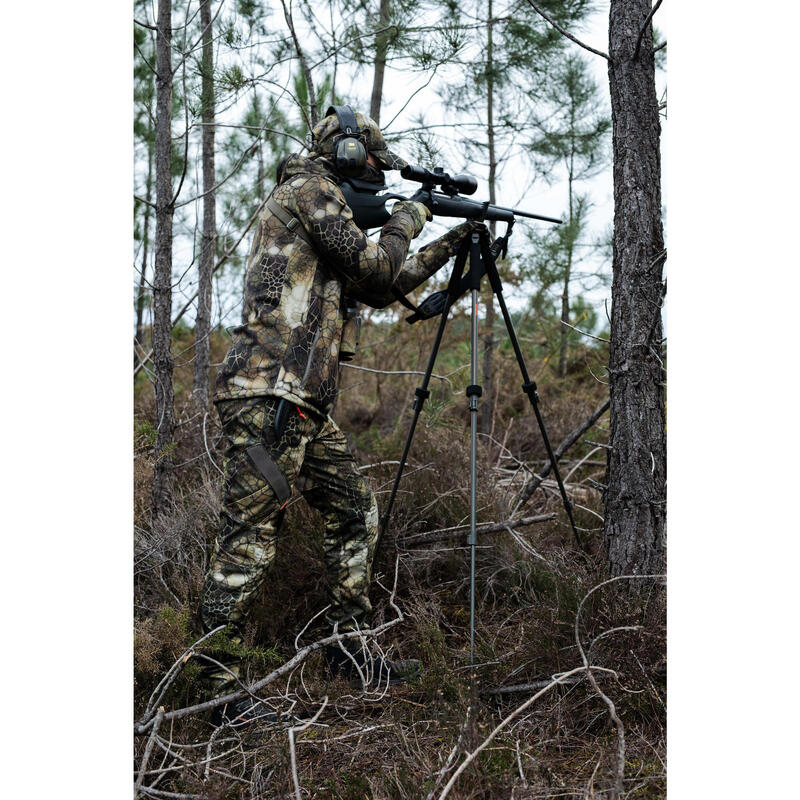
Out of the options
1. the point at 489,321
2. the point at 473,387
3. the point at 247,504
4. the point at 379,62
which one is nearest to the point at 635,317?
the point at 473,387

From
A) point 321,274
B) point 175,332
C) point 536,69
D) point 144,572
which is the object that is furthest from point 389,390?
point 321,274

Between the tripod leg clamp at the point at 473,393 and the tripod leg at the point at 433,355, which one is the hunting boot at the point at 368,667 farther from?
the tripod leg clamp at the point at 473,393

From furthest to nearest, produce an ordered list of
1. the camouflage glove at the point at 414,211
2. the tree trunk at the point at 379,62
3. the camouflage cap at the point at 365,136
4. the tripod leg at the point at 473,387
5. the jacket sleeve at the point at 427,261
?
the tree trunk at the point at 379,62
the jacket sleeve at the point at 427,261
the camouflage glove at the point at 414,211
the camouflage cap at the point at 365,136
the tripod leg at the point at 473,387

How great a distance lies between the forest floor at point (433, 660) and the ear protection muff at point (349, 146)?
1.37 m

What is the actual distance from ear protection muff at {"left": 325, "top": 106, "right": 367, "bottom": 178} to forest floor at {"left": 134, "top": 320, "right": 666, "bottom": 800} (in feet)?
4.48

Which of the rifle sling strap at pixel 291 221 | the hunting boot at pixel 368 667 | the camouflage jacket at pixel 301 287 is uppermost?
the rifle sling strap at pixel 291 221

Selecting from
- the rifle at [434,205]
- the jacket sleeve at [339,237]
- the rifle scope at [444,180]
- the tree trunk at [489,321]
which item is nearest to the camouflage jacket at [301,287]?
the jacket sleeve at [339,237]

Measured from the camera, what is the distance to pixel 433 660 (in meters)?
2.77

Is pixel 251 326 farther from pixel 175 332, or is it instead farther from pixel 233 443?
pixel 175 332

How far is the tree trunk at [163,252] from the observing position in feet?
12.9

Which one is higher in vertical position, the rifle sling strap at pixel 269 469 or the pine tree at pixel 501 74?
the pine tree at pixel 501 74

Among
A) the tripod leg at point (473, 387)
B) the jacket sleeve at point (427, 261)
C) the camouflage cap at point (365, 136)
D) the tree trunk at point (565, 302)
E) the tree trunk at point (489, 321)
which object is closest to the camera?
the tripod leg at point (473, 387)

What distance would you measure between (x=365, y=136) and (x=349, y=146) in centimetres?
18

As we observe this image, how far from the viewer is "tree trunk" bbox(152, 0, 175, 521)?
12.9 feet
